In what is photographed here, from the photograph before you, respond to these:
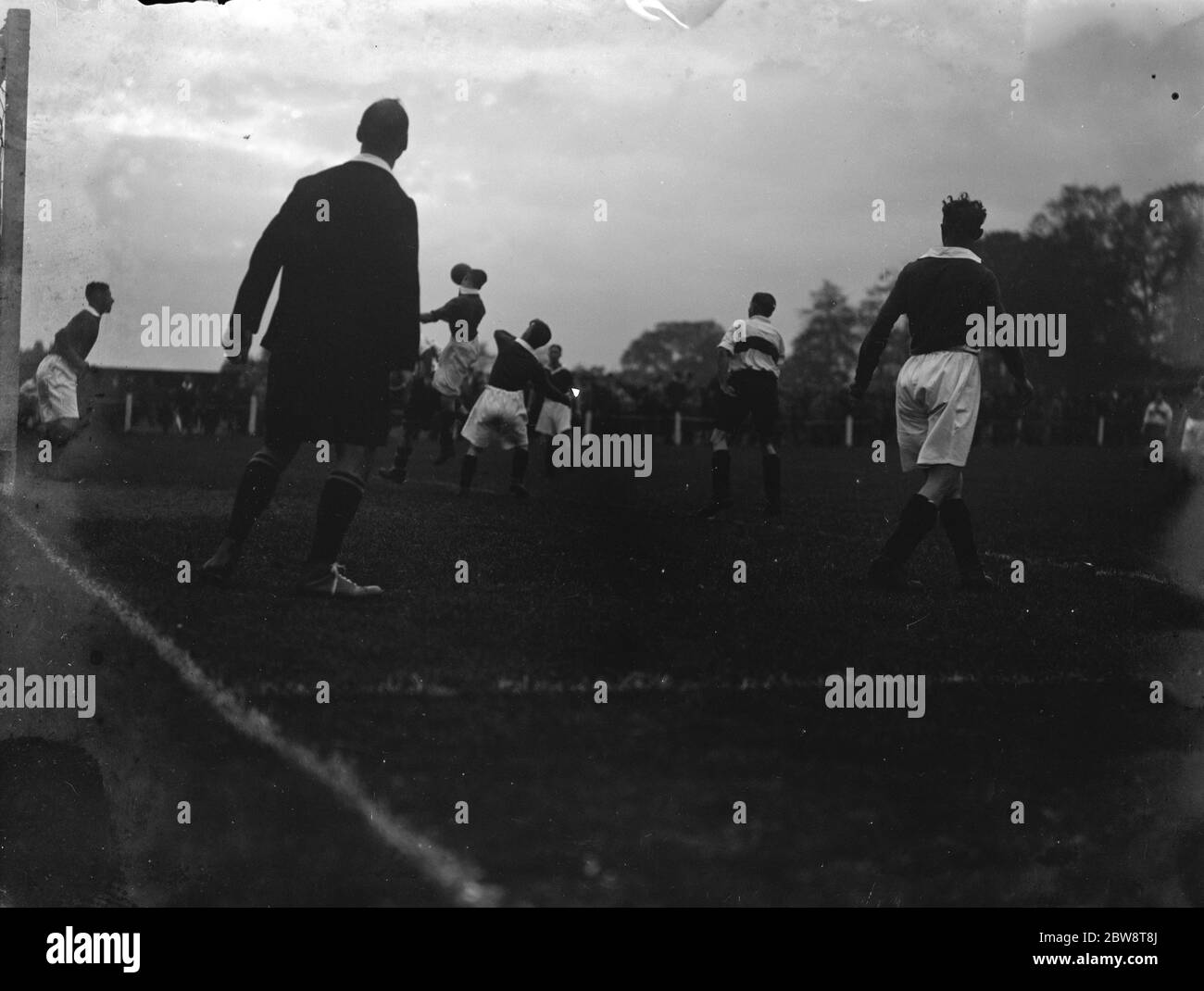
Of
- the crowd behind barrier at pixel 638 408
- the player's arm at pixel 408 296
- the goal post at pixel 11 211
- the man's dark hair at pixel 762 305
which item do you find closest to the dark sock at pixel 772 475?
the crowd behind barrier at pixel 638 408

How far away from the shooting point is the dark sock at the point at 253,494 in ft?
19.1

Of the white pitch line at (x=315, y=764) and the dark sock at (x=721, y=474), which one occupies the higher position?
the dark sock at (x=721, y=474)

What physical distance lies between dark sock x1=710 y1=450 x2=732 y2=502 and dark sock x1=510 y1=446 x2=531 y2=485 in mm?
1837

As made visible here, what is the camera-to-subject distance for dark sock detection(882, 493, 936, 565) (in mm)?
6371

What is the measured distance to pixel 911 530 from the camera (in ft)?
21.0

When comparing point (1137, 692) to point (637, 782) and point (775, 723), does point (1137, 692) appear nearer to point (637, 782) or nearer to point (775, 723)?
point (775, 723)

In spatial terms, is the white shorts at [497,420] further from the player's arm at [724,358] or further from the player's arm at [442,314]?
the player's arm at [442,314]

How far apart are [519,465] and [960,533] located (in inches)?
200

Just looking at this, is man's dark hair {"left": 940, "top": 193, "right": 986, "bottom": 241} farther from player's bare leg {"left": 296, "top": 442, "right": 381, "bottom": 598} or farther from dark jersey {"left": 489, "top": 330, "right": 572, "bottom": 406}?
player's bare leg {"left": 296, "top": 442, "right": 381, "bottom": 598}

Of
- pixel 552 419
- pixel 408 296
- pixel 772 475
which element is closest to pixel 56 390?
pixel 408 296

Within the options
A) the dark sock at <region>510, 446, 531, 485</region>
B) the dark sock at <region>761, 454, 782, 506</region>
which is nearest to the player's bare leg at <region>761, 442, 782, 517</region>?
the dark sock at <region>761, 454, 782, 506</region>

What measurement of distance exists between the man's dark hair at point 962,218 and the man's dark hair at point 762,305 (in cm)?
90
